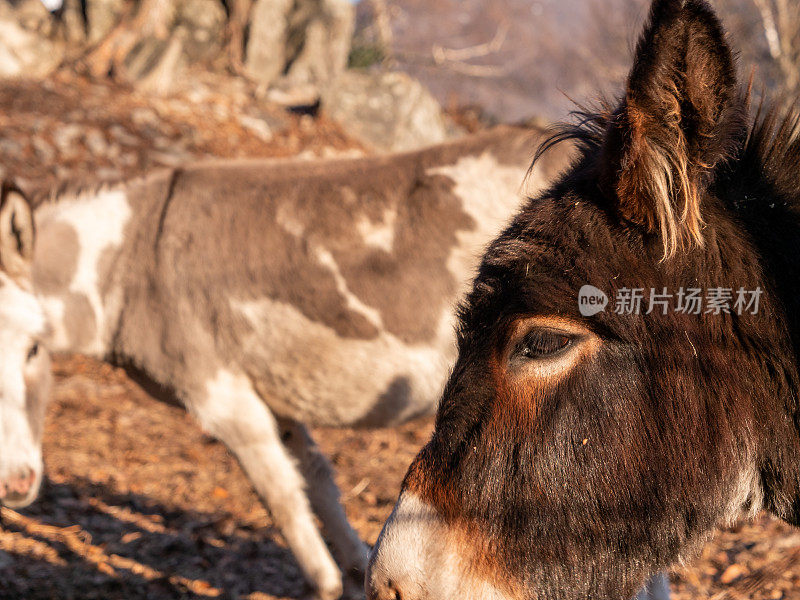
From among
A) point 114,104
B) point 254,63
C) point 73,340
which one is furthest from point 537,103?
point 73,340

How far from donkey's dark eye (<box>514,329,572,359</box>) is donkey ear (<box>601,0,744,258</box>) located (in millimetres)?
280

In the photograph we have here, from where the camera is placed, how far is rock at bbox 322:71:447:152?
1079 centimetres

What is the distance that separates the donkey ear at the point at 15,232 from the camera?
3.19 m

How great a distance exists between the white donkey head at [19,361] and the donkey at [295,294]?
3 centimetres

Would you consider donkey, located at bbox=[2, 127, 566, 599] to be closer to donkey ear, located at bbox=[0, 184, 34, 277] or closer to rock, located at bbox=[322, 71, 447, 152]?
donkey ear, located at bbox=[0, 184, 34, 277]

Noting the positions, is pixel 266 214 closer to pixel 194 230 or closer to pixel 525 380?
pixel 194 230

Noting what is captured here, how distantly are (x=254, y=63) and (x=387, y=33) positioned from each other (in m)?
6.03

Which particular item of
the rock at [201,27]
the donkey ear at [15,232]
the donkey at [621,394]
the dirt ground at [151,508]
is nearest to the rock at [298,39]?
the rock at [201,27]

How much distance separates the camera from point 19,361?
329 cm

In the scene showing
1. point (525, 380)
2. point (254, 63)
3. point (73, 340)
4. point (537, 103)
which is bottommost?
point (73, 340)

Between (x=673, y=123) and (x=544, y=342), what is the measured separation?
0.50 meters

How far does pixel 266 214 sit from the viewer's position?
137 inches

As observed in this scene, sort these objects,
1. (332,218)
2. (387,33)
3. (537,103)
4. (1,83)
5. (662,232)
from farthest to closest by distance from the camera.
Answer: (537,103), (387,33), (1,83), (332,218), (662,232)

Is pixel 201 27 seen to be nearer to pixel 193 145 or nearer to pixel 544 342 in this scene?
pixel 193 145
